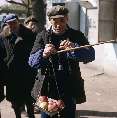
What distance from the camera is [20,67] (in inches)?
271

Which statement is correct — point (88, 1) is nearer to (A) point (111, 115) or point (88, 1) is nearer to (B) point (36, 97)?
(A) point (111, 115)

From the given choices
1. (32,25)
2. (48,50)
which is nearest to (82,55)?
(48,50)

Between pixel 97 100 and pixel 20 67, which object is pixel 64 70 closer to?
pixel 20 67

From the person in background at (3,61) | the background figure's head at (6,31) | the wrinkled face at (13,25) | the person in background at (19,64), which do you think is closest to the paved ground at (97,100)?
the person in background at (19,64)

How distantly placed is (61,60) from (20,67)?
239 centimetres

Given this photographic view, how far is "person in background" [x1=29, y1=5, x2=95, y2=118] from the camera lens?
14.8 feet

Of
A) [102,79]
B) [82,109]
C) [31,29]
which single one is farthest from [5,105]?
[102,79]

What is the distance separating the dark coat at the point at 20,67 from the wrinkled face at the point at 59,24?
231 cm

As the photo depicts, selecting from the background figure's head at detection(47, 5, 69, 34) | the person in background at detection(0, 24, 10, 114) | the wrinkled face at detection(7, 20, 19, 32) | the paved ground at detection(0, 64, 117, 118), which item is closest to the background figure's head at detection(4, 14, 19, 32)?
the wrinkled face at detection(7, 20, 19, 32)

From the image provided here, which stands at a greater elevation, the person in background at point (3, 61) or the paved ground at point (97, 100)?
the person in background at point (3, 61)

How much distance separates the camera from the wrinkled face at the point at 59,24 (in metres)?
4.50

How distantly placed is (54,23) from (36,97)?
76 cm

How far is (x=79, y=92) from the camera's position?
4652mm

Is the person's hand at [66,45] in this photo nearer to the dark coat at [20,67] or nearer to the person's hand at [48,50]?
the person's hand at [48,50]
